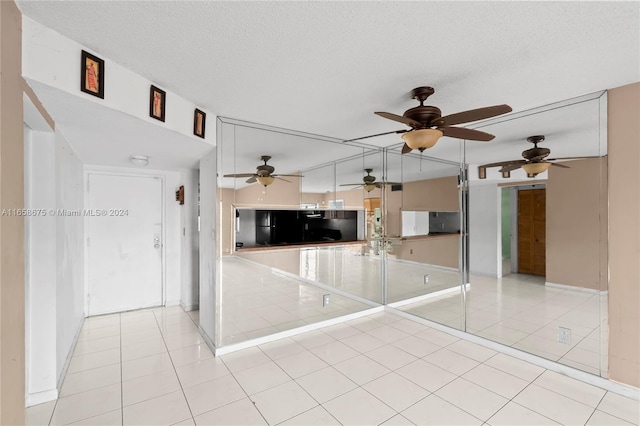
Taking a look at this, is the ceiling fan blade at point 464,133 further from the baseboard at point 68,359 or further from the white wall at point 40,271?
the baseboard at point 68,359

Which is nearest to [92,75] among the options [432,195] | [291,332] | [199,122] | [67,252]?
[199,122]

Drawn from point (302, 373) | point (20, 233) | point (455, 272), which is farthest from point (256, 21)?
point (455, 272)

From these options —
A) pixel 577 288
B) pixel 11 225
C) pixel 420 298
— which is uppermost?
pixel 11 225

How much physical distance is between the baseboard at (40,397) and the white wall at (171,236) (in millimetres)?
2317

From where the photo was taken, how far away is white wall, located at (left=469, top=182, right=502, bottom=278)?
3.67 metres

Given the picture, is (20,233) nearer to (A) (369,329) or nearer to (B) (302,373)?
(B) (302,373)

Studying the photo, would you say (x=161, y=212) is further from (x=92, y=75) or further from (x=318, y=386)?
(x=318, y=386)

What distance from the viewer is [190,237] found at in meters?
4.50

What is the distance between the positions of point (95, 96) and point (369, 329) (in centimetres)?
367

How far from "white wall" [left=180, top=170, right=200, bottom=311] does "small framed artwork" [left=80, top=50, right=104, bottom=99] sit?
Result: 107 inches

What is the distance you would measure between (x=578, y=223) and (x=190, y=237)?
4995mm

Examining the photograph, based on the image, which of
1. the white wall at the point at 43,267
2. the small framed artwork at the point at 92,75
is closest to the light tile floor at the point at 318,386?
the white wall at the point at 43,267

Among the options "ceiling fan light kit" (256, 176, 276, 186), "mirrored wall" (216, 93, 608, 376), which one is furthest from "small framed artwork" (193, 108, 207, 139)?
"ceiling fan light kit" (256, 176, 276, 186)

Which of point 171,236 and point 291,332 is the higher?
point 171,236
